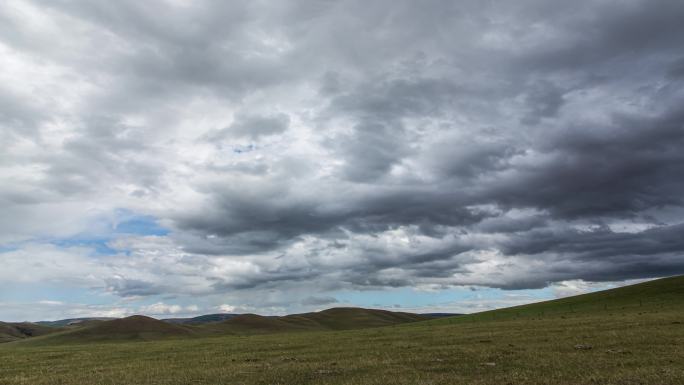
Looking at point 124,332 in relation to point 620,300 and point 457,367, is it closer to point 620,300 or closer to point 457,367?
point 620,300

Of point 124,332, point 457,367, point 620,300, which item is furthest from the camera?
point 124,332

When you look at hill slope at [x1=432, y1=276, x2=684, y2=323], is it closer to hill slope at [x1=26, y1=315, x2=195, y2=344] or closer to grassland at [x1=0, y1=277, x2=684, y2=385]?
grassland at [x1=0, y1=277, x2=684, y2=385]

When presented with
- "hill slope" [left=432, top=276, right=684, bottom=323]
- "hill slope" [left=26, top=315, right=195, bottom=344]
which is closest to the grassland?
"hill slope" [left=432, top=276, right=684, bottom=323]

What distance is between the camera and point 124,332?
133125mm

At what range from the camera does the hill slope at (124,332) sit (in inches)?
4879

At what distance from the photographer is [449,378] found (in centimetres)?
1975

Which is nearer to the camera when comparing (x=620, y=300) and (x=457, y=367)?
(x=457, y=367)

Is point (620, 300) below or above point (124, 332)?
above

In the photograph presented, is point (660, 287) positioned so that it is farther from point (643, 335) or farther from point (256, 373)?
point (256, 373)

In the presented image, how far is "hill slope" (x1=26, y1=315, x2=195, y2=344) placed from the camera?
407 feet

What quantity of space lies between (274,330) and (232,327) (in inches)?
645

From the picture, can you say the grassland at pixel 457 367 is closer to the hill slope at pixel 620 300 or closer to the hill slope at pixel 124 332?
the hill slope at pixel 620 300

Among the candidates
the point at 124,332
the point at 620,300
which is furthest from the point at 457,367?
the point at 124,332

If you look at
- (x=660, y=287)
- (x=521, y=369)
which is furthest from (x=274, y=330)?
(x=521, y=369)
